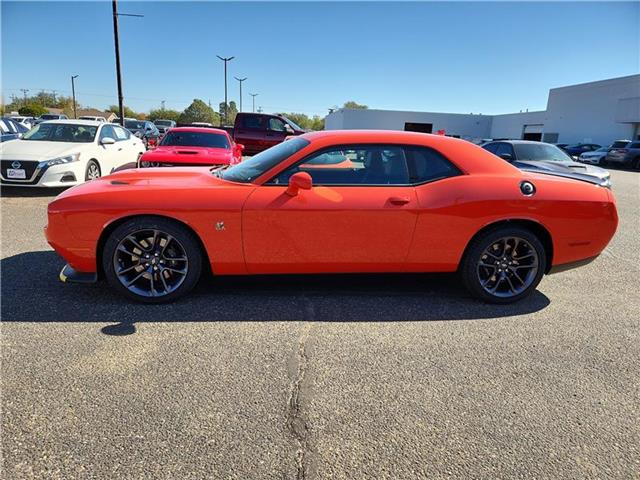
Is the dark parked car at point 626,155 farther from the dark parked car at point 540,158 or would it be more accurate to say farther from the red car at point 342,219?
the red car at point 342,219

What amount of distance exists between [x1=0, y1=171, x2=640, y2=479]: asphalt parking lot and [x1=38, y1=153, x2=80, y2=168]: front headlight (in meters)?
4.18

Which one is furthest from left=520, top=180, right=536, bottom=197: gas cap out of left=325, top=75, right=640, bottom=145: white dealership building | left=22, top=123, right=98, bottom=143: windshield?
left=325, top=75, right=640, bottom=145: white dealership building

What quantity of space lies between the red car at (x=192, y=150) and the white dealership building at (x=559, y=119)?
3320 centimetres

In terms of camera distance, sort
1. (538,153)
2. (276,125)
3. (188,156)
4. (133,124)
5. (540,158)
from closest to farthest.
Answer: (188,156)
(540,158)
(538,153)
(276,125)
(133,124)

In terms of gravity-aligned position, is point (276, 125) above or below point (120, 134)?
above

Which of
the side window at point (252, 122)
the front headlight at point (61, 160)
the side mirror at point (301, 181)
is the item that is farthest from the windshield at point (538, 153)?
the side window at point (252, 122)

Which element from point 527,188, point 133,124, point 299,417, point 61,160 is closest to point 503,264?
point 527,188

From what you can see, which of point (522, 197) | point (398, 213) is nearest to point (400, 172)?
point (398, 213)

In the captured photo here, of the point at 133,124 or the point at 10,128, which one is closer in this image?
the point at 10,128

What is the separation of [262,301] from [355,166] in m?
1.37

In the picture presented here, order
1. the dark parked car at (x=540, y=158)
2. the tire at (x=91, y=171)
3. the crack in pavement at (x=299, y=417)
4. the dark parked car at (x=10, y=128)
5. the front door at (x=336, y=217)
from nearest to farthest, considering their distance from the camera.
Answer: the crack in pavement at (x=299, y=417) → the front door at (x=336, y=217) → the tire at (x=91, y=171) → the dark parked car at (x=540, y=158) → the dark parked car at (x=10, y=128)

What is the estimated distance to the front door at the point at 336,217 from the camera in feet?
10.8

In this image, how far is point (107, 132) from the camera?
9336 mm

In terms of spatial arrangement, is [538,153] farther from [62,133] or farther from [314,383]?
[62,133]
